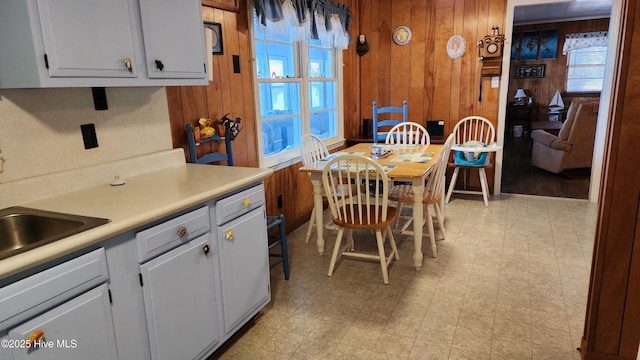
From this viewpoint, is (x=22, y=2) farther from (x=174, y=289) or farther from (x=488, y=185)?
(x=488, y=185)

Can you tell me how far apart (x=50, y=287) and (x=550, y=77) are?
1021 cm

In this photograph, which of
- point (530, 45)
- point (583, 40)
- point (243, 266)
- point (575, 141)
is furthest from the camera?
point (530, 45)

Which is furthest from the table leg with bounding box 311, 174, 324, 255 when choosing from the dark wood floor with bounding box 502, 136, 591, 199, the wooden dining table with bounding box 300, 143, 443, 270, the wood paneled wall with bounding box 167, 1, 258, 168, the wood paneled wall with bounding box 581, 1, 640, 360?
the dark wood floor with bounding box 502, 136, 591, 199

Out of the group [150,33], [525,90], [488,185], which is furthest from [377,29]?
[525,90]

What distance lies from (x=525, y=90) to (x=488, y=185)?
5.60 metres

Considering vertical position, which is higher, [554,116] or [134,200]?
[134,200]

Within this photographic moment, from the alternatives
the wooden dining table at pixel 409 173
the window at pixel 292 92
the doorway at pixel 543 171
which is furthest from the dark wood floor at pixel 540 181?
the window at pixel 292 92

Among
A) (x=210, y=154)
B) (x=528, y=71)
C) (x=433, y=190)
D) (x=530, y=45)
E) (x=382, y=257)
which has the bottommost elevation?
(x=382, y=257)

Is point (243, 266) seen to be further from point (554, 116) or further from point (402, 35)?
point (554, 116)

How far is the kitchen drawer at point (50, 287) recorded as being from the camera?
1142 millimetres

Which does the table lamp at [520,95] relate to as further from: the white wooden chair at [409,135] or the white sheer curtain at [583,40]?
the white wooden chair at [409,135]

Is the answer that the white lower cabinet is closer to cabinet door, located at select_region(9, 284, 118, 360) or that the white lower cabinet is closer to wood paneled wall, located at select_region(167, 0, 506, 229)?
cabinet door, located at select_region(9, 284, 118, 360)

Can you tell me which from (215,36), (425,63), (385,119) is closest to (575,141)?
(425,63)

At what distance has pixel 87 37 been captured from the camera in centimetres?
166
